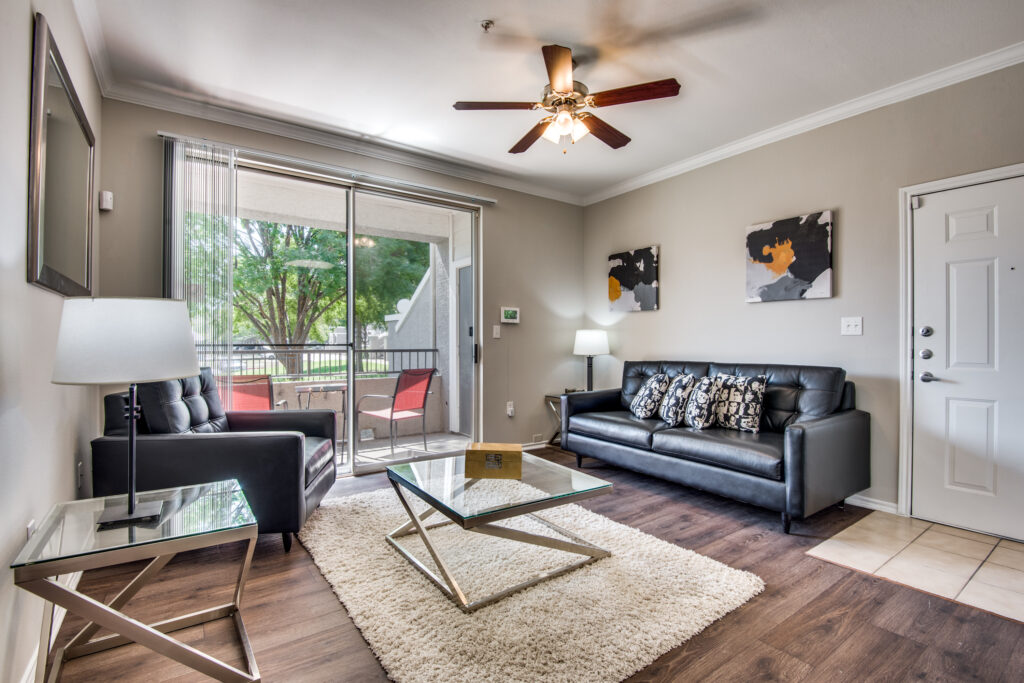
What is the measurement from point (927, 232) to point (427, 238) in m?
3.76

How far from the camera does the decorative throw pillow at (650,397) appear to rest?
3598 millimetres

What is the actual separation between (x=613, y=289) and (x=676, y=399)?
163 cm

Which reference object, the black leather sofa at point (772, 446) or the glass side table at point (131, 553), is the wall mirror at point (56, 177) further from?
the black leather sofa at point (772, 446)

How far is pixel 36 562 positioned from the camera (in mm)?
1152

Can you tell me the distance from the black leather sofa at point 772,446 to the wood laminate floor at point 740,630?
1.05 feet

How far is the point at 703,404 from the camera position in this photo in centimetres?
321

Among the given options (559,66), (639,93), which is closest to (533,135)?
(559,66)

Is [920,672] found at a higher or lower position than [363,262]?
lower

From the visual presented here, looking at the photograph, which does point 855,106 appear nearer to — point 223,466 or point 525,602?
point 525,602

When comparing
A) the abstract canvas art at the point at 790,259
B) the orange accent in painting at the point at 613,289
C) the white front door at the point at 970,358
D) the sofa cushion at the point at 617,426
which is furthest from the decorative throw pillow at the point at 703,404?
the orange accent in painting at the point at 613,289

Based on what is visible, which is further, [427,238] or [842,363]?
[427,238]

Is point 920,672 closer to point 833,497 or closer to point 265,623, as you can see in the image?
point 833,497

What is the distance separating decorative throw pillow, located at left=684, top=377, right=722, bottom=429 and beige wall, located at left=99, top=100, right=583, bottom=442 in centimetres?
172

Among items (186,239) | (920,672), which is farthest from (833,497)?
(186,239)
